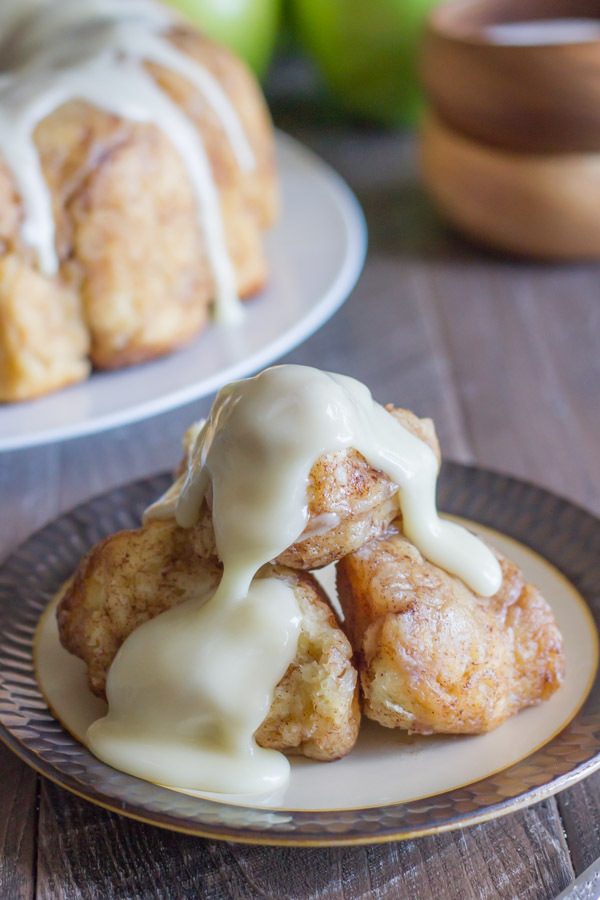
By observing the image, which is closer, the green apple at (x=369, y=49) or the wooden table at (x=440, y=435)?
the wooden table at (x=440, y=435)

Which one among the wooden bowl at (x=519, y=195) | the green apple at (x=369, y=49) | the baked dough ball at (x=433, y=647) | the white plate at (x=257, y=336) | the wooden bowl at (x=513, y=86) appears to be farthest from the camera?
the green apple at (x=369, y=49)

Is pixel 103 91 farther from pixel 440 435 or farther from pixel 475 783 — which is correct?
pixel 475 783

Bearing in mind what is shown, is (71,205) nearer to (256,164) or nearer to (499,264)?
(256,164)

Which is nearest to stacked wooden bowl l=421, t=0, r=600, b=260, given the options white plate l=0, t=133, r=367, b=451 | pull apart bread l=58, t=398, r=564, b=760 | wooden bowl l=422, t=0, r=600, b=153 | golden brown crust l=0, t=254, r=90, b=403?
wooden bowl l=422, t=0, r=600, b=153

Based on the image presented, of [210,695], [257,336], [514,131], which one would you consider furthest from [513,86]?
[210,695]

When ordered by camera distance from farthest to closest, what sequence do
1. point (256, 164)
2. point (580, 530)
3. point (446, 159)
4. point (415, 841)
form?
point (446, 159), point (256, 164), point (580, 530), point (415, 841)

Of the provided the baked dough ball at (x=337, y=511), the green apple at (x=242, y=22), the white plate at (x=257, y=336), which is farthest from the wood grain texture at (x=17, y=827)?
the green apple at (x=242, y=22)

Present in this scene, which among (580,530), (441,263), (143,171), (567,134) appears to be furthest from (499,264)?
(580,530)

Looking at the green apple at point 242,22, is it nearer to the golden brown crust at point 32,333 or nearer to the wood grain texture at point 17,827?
the golden brown crust at point 32,333
